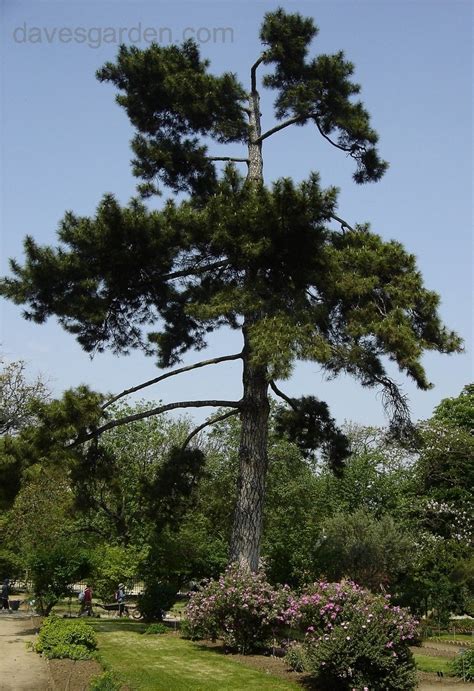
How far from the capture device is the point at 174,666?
41.6ft

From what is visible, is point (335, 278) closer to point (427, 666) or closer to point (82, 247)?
point (82, 247)

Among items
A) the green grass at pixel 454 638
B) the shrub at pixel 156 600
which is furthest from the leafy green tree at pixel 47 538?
the green grass at pixel 454 638

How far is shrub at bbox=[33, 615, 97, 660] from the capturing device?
1352 centimetres

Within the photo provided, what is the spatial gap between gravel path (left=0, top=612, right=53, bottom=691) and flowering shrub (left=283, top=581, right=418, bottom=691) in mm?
4290

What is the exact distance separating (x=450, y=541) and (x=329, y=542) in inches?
285

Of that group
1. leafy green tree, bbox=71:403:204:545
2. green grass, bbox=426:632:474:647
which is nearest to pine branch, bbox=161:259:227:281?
leafy green tree, bbox=71:403:204:545

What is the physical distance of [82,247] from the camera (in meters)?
16.3

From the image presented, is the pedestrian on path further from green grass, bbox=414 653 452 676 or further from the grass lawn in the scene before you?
green grass, bbox=414 653 452 676

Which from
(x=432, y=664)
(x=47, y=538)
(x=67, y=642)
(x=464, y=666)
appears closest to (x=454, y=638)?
(x=432, y=664)

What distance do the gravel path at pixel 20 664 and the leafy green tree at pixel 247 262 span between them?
4930mm

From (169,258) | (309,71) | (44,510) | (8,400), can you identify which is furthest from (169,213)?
(8,400)

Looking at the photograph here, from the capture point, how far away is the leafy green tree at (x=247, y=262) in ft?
50.2

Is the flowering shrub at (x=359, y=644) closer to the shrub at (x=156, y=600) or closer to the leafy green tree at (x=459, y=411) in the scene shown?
the shrub at (x=156, y=600)

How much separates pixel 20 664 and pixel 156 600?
6.68m
